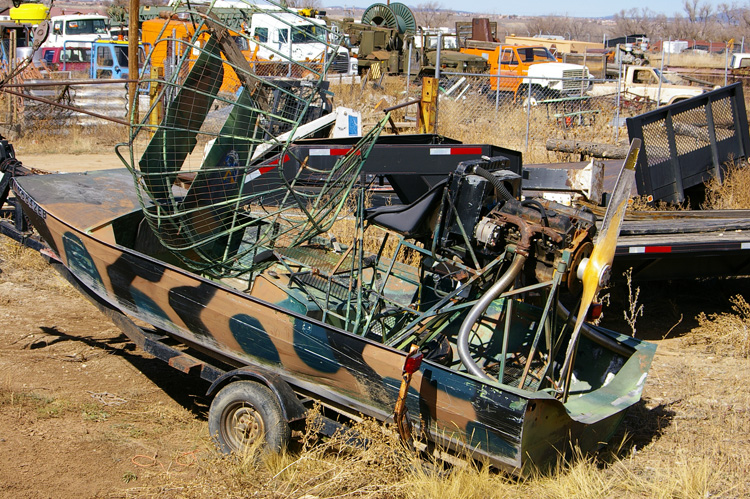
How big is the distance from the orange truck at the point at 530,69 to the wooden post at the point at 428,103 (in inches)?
310

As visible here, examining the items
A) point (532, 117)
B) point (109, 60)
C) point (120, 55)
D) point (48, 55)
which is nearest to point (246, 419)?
point (532, 117)

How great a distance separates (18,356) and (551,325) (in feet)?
13.9

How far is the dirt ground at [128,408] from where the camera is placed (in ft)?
13.5

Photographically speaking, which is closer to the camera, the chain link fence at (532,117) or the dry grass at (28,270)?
the dry grass at (28,270)

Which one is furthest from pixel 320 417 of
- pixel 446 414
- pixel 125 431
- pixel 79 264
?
pixel 79 264

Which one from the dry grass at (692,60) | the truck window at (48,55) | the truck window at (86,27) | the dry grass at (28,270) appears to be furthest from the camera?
the truck window at (86,27)

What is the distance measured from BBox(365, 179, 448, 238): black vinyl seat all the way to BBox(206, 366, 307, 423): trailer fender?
1215mm

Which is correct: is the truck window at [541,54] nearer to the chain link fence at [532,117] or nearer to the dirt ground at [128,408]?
the chain link fence at [532,117]

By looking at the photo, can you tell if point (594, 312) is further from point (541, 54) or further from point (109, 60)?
point (541, 54)

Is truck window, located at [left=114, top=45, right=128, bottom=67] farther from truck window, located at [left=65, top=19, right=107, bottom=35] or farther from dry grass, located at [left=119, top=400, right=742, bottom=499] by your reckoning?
dry grass, located at [left=119, top=400, right=742, bottom=499]

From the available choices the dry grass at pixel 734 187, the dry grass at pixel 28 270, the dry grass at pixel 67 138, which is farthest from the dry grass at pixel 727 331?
the dry grass at pixel 67 138

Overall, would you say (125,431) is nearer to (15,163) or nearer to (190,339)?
(190,339)

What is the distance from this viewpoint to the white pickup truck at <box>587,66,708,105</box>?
17.4 metres

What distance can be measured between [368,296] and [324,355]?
1322mm
